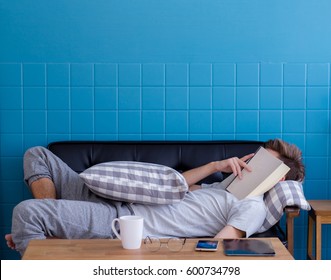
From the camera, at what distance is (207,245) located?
1971 millimetres

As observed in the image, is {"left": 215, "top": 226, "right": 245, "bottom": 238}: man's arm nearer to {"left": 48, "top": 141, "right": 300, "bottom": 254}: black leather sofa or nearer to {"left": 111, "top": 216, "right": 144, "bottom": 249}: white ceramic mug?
{"left": 111, "top": 216, "right": 144, "bottom": 249}: white ceramic mug

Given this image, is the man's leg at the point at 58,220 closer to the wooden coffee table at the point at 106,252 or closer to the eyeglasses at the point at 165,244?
the wooden coffee table at the point at 106,252

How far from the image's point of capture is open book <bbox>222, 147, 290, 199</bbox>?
9.18 feet

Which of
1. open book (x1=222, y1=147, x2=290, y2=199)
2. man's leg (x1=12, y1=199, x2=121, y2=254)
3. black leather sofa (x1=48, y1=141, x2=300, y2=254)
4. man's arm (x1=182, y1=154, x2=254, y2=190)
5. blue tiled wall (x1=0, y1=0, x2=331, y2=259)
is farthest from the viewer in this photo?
blue tiled wall (x1=0, y1=0, x2=331, y2=259)

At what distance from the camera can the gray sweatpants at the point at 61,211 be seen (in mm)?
2361

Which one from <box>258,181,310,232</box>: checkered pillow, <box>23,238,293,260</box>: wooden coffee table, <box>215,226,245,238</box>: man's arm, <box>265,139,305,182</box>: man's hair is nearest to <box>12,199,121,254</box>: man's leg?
<box>23,238,293,260</box>: wooden coffee table

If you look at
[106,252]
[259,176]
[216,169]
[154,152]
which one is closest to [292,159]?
[259,176]

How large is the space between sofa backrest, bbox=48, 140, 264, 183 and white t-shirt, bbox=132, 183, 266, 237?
50cm

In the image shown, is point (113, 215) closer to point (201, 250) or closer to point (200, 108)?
point (201, 250)

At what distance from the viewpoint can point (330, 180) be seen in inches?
140

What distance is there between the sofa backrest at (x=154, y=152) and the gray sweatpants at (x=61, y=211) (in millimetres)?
279

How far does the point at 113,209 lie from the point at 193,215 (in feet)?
1.26
